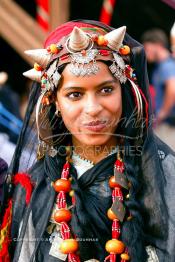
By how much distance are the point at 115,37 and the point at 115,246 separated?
Answer: 0.94m

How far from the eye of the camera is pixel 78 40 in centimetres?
274

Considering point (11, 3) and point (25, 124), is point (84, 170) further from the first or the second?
point (11, 3)

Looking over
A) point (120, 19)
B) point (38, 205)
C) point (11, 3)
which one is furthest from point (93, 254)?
point (120, 19)

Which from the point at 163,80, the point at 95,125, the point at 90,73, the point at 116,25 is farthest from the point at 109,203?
the point at 116,25

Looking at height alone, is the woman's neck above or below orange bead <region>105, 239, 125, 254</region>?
above

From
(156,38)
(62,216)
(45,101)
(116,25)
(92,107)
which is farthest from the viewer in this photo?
(116,25)

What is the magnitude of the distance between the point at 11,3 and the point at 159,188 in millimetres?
3548

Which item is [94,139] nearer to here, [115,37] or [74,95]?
[74,95]

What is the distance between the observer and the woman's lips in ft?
9.12

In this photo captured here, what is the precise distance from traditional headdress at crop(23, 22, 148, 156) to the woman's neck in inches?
7.4

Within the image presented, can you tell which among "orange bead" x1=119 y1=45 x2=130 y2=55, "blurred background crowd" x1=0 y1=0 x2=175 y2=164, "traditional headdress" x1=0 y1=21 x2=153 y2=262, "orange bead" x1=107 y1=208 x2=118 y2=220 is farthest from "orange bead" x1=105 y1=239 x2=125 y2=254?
"blurred background crowd" x1=0 y1=0 x2=175 y2=164

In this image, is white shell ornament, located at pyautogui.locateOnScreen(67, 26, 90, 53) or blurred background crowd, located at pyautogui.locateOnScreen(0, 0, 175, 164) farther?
blurred background crowd, located at pyautogui.locateOnScreen(0, 0, 175, 164)

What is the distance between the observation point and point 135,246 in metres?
2.76

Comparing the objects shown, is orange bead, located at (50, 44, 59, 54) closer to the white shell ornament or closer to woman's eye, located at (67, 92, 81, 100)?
the white shell ornament
